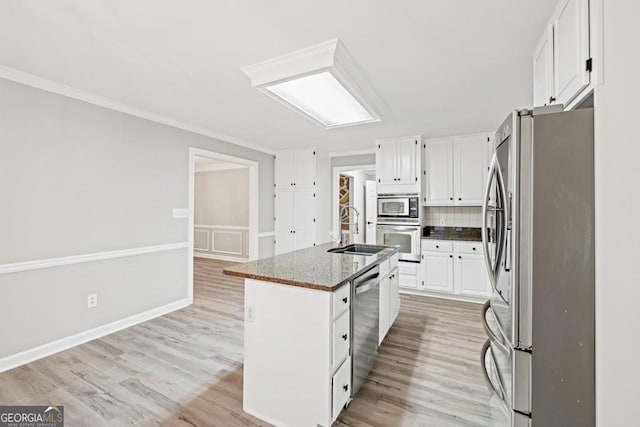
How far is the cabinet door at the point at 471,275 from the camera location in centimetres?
403

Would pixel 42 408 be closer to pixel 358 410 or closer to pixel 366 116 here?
pixel 358 410

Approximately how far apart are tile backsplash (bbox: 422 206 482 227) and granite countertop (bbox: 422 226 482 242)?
68mm

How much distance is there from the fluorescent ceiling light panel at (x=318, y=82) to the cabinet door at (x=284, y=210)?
289 centimetres

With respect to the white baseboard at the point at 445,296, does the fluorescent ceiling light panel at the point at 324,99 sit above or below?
above

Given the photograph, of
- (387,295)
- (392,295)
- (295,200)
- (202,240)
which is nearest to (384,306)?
(387,295)

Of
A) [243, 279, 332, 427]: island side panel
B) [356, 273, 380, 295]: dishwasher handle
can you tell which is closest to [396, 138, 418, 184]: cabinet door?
[356, 273, 380, 295]: dishwasher handle

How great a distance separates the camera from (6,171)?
2350mm

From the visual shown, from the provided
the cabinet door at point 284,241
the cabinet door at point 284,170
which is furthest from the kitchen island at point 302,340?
the cabinet door at point 284,170

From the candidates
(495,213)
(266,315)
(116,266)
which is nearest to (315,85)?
(495,213)

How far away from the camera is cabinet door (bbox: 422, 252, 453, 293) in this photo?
4250 mm

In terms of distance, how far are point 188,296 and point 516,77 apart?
14.9 feet

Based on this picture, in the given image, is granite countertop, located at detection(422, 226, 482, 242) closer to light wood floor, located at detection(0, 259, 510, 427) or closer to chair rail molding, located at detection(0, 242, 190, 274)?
light wood floor, located at detection(0, 259, 510, 427)

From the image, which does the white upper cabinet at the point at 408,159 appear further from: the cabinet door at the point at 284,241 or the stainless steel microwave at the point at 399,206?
the cabinet door at the point at 284,241

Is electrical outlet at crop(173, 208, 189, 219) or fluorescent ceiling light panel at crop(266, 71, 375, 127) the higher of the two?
fluorescent ceiling light panel at crop(266, 71, 375, 127)
